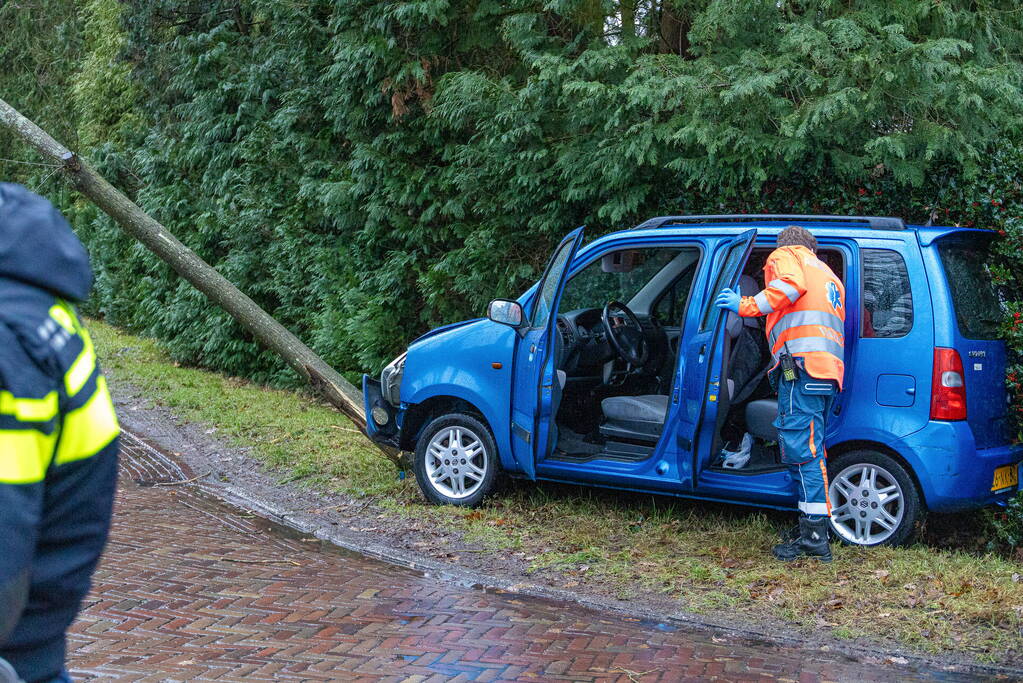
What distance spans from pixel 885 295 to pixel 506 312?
2412 millimetres

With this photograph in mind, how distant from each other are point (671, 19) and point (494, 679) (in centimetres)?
621

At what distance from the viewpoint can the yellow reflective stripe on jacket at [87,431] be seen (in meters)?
1.99

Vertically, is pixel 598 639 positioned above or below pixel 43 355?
below

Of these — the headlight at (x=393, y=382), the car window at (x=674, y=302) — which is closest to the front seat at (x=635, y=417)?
the car window at (x=674, y=302)

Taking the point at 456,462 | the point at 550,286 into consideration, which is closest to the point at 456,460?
the point at 456,462

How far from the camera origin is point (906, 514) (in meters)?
6.36

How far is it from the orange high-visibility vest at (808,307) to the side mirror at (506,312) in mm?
1617

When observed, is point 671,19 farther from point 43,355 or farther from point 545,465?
point 43,355

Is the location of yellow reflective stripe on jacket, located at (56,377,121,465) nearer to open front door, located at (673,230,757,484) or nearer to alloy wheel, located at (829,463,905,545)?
open front door, located at (673,230,757,484)

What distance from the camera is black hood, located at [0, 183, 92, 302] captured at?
1958 millimetres

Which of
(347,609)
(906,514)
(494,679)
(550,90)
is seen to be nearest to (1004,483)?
(906,514)

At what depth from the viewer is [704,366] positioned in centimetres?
664

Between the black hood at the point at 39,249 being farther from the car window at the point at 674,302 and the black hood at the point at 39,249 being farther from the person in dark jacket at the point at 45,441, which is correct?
the car window at the point at 674,302

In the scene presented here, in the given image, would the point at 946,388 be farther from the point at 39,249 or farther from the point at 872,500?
the point at 39,249
